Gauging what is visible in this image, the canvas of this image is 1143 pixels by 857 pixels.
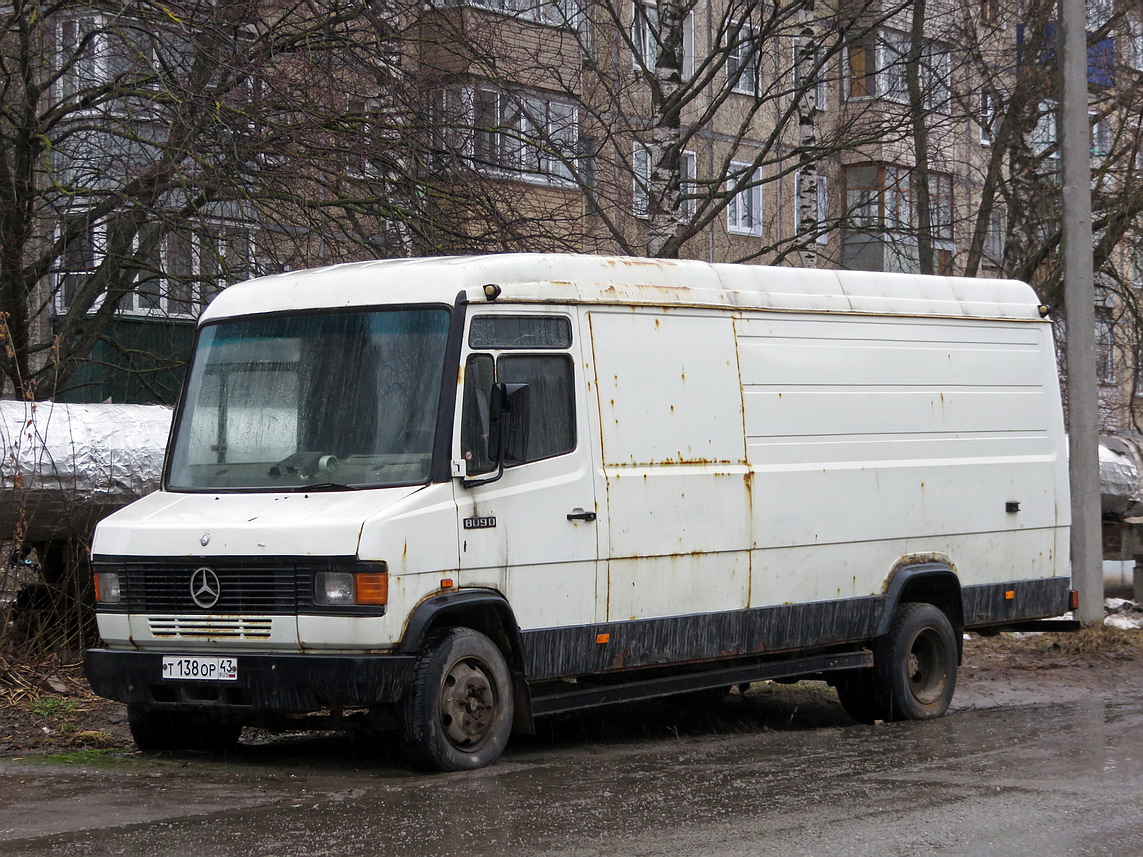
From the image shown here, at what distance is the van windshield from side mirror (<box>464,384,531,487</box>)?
0.29 meters

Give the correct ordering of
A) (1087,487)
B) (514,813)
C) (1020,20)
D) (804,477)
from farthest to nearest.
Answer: (1020,20) → (1087,487) → (804,477) → (514,813)

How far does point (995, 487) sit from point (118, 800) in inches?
255

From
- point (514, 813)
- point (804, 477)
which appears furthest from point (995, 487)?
point (514, 813)

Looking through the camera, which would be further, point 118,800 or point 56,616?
point 56,616

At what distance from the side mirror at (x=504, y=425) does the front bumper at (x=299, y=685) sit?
106 centimetres

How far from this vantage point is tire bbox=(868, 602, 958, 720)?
36.8ft

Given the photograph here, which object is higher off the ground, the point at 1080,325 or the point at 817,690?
the point at 1080,325

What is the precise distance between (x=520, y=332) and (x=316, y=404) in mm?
1127

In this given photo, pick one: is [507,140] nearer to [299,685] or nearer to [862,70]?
[299,685]

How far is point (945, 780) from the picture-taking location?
8.23m

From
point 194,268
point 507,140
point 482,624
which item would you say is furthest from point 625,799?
point 507,140

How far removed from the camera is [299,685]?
8.27 m

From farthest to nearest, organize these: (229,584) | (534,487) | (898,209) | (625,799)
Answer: (898,209), (534,487), (229,584), (625,799)

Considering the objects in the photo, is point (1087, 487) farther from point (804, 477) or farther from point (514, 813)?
point (514, 813)
